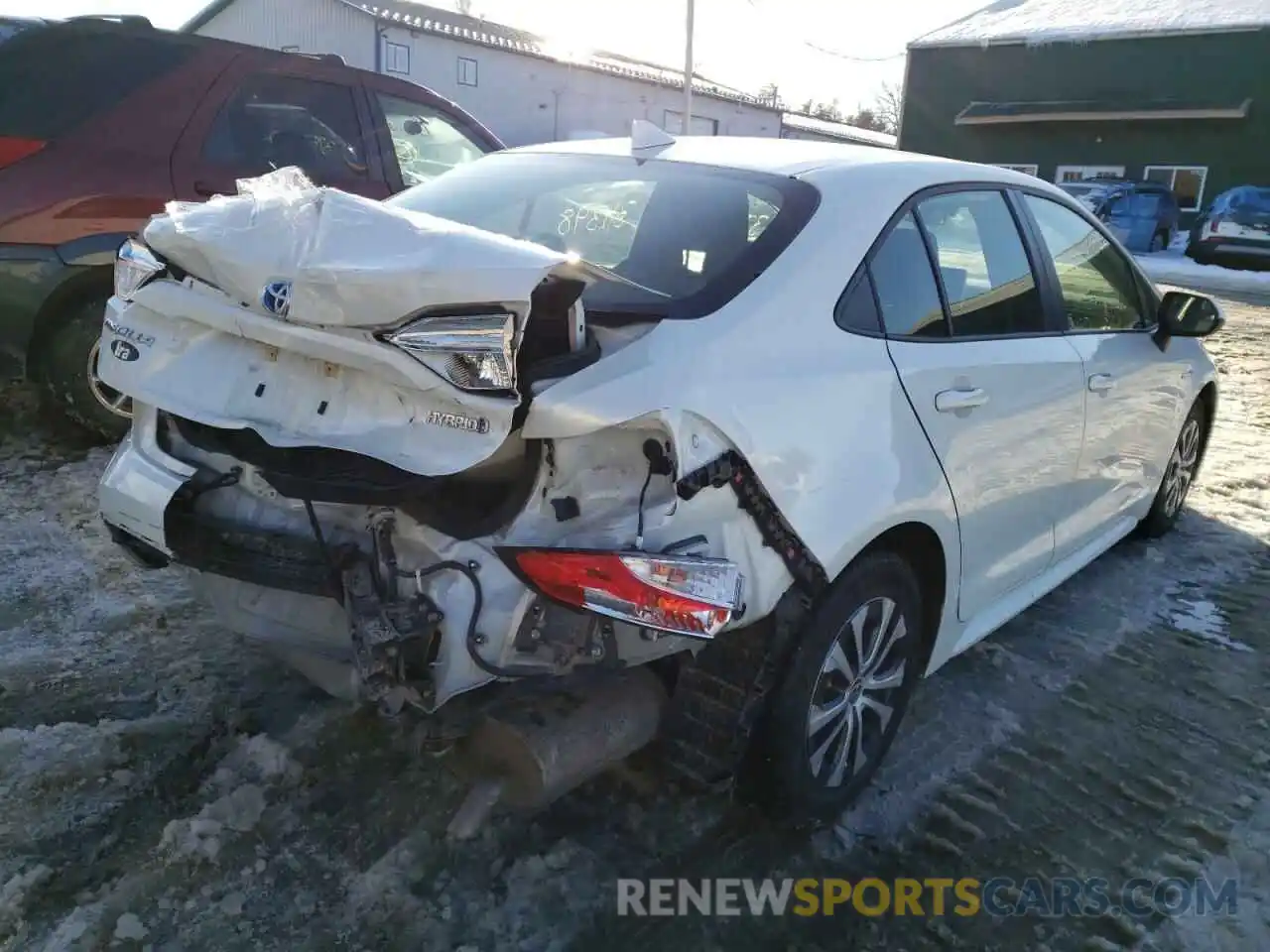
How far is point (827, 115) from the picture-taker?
57938 millimetres

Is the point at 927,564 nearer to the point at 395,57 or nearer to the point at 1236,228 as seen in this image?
the point at 1236,228

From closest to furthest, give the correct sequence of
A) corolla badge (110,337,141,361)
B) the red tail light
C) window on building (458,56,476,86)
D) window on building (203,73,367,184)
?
corolla badge (110,337,141,361), the red tail light, window on building (203,73,367,184), window on building (458,56,476,86)

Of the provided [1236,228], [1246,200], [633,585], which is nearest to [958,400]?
[633,585]

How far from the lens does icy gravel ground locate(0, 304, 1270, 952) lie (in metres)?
2.28

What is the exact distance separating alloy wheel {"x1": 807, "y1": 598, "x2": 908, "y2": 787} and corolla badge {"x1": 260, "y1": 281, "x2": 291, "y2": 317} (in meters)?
1.50

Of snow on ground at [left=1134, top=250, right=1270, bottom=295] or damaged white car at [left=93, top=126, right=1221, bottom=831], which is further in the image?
snow on ground at [left=1134, top=250, right=1270, bottom=295]

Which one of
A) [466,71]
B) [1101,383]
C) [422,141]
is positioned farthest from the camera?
[466,71]

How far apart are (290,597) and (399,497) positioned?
501mm

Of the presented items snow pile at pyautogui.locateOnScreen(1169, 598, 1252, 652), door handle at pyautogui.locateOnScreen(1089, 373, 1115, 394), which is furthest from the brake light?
snow pile at pyautogui.locateOnScreen(1169, 598, 1252, 652)

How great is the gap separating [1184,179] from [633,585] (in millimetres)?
27912

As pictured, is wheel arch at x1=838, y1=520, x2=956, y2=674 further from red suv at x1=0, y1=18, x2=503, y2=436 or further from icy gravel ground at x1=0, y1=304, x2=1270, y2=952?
red suv at x1=0, y1=18, x2=503, y2=436

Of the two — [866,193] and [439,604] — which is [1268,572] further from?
[439,604]

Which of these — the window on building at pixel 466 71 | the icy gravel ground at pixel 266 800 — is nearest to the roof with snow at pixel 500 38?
the window on building at pixel 466 71

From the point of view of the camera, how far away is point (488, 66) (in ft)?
89.4
